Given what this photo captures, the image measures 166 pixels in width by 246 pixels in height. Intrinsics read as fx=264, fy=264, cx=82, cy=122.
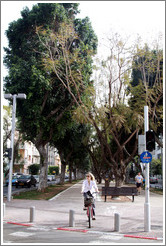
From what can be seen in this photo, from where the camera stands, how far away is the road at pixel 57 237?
6.62 metres

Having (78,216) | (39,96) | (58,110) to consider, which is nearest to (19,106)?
(39,96)

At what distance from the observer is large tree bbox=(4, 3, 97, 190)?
62.2ft

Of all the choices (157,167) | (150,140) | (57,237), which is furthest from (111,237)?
(157,167)

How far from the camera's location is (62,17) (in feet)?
68.6

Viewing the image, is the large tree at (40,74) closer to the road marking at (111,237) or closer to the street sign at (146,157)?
the street sign at (146,157)

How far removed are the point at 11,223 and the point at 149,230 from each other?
4.53m

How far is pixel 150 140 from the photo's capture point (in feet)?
28.3

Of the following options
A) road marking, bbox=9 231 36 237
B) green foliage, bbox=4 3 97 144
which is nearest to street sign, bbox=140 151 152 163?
road marking, bbox=9 231 36 237

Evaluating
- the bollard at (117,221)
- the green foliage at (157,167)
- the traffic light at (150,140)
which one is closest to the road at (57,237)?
the bollard at (117,221)

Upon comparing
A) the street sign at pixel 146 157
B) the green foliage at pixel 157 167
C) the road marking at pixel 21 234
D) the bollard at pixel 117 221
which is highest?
the street sign at pixel 146 157

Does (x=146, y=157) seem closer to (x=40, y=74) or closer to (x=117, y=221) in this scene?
(x=117, y=221)

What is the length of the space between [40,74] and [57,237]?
13.8 metres

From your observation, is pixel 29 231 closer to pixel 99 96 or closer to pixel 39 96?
pixel 99 96

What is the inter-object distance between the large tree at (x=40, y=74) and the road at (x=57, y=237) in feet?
40.3
